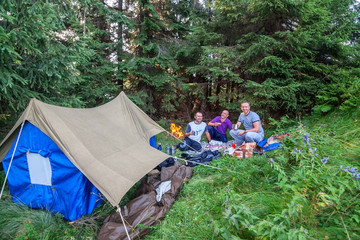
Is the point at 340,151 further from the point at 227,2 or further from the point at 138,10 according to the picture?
the point at 138,10

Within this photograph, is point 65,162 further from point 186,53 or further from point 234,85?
point 234,85

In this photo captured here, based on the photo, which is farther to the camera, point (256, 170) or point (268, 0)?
point (268, 0)

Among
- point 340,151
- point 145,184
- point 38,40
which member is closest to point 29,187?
point 145,184

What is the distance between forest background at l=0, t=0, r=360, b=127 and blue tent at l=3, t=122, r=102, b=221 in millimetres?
1016

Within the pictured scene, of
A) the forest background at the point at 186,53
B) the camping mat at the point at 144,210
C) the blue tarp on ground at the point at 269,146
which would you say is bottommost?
the camping mat at the point at 144,210

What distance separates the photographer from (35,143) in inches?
106

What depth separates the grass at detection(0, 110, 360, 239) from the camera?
53.1 inches

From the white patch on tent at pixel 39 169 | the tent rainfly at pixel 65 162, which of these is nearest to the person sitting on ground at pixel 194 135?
the tent rainfly at pixel 65 162

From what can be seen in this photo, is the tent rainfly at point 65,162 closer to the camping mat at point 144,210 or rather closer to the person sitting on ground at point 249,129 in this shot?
the camping mat at point 144,210

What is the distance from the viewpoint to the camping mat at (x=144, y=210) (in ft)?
7.12

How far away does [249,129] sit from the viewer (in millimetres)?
4547

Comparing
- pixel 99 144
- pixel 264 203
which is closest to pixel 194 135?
pixel 99 144

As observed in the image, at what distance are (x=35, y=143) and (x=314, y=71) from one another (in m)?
6.95

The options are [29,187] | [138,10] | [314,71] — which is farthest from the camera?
[138,10]
